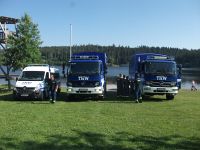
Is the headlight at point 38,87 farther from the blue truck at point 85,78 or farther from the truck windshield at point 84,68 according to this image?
the truck windshield at point 84,68

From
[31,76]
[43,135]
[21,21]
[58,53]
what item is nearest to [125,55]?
[58,53]

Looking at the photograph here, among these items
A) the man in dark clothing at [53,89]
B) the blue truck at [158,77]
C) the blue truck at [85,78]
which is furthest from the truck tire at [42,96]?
the blue truck at [158,77]

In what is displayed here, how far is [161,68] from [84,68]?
455 cm

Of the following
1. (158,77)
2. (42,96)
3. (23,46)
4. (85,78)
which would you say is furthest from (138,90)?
(23,46)

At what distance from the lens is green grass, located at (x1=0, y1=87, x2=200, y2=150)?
458 inches

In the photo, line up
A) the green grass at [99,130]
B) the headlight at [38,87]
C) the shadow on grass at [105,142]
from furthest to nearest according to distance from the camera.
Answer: the headlight at [38,87]
the green grass at [99,130]
the shadow on grass at [105,142]

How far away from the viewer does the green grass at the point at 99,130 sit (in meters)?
11.6

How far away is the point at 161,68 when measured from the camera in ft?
88.5

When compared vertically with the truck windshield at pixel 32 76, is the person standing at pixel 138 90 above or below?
below

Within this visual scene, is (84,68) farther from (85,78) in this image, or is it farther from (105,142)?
(105,142)

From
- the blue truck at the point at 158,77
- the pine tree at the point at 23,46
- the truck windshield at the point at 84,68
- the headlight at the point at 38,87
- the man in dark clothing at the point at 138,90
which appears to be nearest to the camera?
the man in dark clothing at the point at 138,90

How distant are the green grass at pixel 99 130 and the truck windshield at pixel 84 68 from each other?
23.6ft

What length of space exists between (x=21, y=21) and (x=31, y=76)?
528 inches

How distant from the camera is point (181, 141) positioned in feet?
40.1
